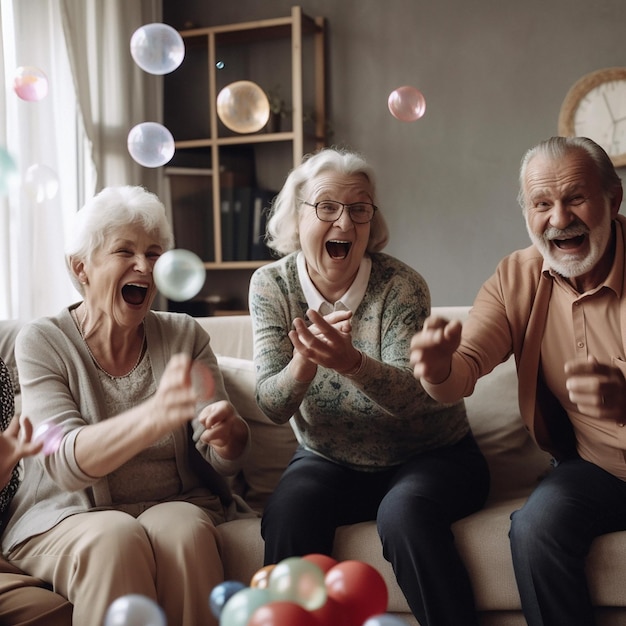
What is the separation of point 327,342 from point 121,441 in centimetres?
44

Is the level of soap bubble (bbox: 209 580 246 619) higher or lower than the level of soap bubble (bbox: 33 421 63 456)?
lower

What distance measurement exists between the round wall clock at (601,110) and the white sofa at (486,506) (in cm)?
162

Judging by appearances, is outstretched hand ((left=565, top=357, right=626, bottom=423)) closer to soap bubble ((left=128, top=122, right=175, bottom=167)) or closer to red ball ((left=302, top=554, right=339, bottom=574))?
red ball ((left=302, top=554, right=339, bottom=574))

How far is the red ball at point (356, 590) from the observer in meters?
1.06

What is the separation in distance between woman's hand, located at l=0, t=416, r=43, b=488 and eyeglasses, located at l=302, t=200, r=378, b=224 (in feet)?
3.00

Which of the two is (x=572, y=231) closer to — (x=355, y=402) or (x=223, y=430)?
(x=355, y=402)

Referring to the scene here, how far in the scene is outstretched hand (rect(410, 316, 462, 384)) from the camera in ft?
4.99

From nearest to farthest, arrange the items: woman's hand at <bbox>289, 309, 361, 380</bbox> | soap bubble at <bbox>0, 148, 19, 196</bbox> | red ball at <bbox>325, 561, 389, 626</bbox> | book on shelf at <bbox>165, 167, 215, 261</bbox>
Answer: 1. red ball at <bbox>325, 561, 389, 626</bbox>
2. woman's hand at <bbox>289, 309, 361, 380</bbox>
3. soap bubble at <bbox>0, 148, 19, 196</bbox>
4. book on shelf at <bbox>165, 167, 215, 261</bbox>

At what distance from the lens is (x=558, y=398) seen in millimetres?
1865

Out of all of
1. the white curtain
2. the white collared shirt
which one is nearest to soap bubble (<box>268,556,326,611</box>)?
the white collared shirt

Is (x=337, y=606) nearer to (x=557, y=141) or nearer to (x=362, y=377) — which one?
(x=362, y=377)

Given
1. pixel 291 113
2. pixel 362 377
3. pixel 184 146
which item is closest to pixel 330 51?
pixel 291 113

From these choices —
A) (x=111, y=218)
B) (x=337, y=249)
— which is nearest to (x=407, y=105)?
(x=337, y=249)

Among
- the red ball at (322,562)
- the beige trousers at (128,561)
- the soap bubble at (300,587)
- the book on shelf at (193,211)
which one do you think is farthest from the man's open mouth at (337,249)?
the book on shelf at (193,211)
